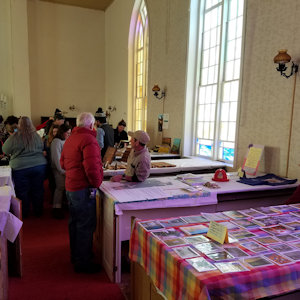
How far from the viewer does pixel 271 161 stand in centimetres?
411

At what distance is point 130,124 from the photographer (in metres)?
9.24

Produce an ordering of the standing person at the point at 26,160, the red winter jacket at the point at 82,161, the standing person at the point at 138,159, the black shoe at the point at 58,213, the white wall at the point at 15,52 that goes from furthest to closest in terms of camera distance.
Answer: the white wall at the point at 15,52
the black shoe at the point at 58,213
the standing person at the point at 26,160
the standing person at the point at 138,159
the red winter jacket at the point at 82,161

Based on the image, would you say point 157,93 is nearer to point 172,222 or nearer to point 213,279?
point 172,222

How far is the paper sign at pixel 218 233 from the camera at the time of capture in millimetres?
1733

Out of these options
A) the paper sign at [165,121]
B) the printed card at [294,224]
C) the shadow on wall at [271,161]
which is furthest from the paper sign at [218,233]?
the paper sign at [165,121]

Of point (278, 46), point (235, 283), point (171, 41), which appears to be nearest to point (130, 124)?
point (171, 41)

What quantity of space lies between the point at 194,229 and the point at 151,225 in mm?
293

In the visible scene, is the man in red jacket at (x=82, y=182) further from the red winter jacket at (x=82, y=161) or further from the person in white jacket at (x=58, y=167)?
the person in white jacket at (x=58, y=167)

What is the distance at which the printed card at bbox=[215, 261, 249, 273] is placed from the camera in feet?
4.71

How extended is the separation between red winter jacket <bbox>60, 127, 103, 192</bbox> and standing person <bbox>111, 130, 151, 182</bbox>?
535mm

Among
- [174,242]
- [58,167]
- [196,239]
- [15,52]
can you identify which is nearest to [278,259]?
[196,239]

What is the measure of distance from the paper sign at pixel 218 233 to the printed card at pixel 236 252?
72 mm

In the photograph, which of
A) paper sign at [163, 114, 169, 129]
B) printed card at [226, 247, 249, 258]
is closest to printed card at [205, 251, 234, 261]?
printed card at [226, 247, 249, 258]

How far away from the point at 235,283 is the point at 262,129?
3254 millimetres
